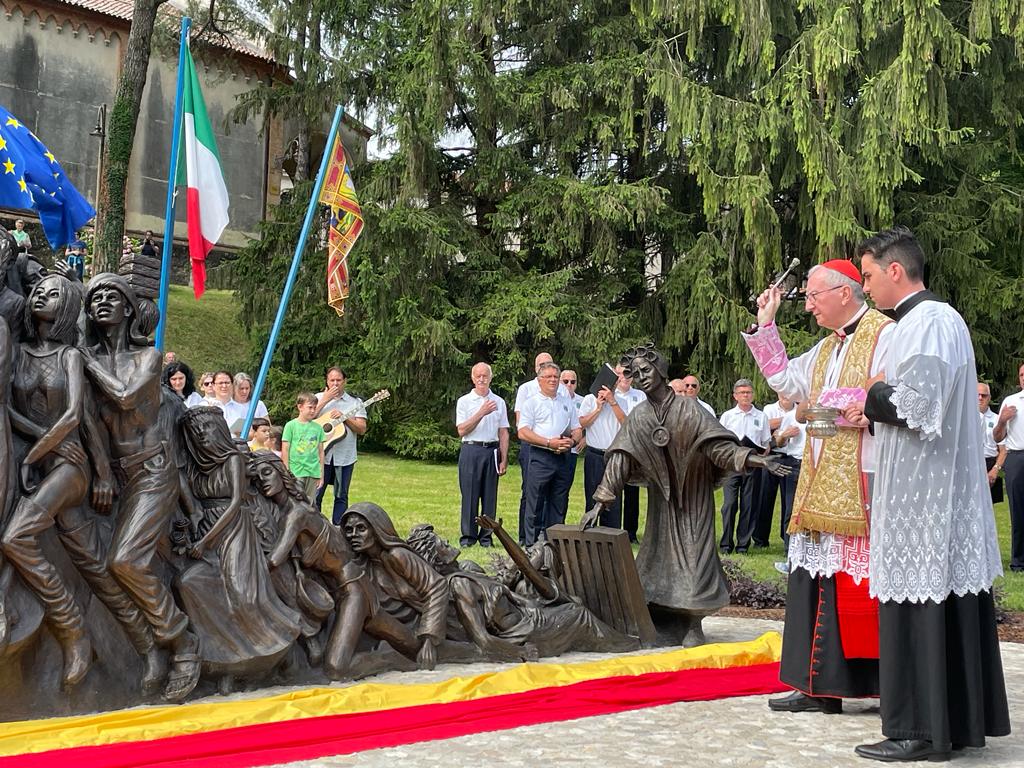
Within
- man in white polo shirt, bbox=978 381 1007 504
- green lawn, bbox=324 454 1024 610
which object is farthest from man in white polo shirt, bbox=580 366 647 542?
man in white polo shirt, bbox=978 381 1007 504

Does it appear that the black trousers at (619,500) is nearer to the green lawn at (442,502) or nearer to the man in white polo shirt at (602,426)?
the man in white polo shirt at (602,426)

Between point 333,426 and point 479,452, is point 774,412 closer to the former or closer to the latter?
point 479,452

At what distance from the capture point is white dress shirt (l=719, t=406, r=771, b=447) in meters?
12.7

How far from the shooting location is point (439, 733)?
5.36 metres

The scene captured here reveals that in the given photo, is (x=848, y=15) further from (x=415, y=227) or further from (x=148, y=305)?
(x=148, y=305)

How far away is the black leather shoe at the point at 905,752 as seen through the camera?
4980 millimetres

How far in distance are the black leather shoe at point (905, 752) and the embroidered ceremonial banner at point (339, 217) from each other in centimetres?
756

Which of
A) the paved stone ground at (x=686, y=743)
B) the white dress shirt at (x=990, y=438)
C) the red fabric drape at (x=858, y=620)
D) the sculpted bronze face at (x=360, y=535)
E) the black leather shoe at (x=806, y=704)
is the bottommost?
the paved stone ground at (x=686, y=743)

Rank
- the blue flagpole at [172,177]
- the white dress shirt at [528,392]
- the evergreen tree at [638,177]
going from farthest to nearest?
the evergreen tree at [638,177] → the white dress shirt at [528,392] → the blue flagpole at [172,177]

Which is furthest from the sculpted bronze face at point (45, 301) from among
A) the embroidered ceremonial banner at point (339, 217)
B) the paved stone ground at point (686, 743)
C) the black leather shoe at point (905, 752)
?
the embroidered ceremonial banner at point (339, 217)

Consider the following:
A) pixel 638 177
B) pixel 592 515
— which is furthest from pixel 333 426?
pixel 638 177

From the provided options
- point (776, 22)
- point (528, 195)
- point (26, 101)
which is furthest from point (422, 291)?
point (26, 101)

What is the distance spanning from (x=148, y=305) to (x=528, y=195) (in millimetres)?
15161

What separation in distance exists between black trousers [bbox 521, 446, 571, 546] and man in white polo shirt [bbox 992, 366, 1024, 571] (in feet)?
14.2
